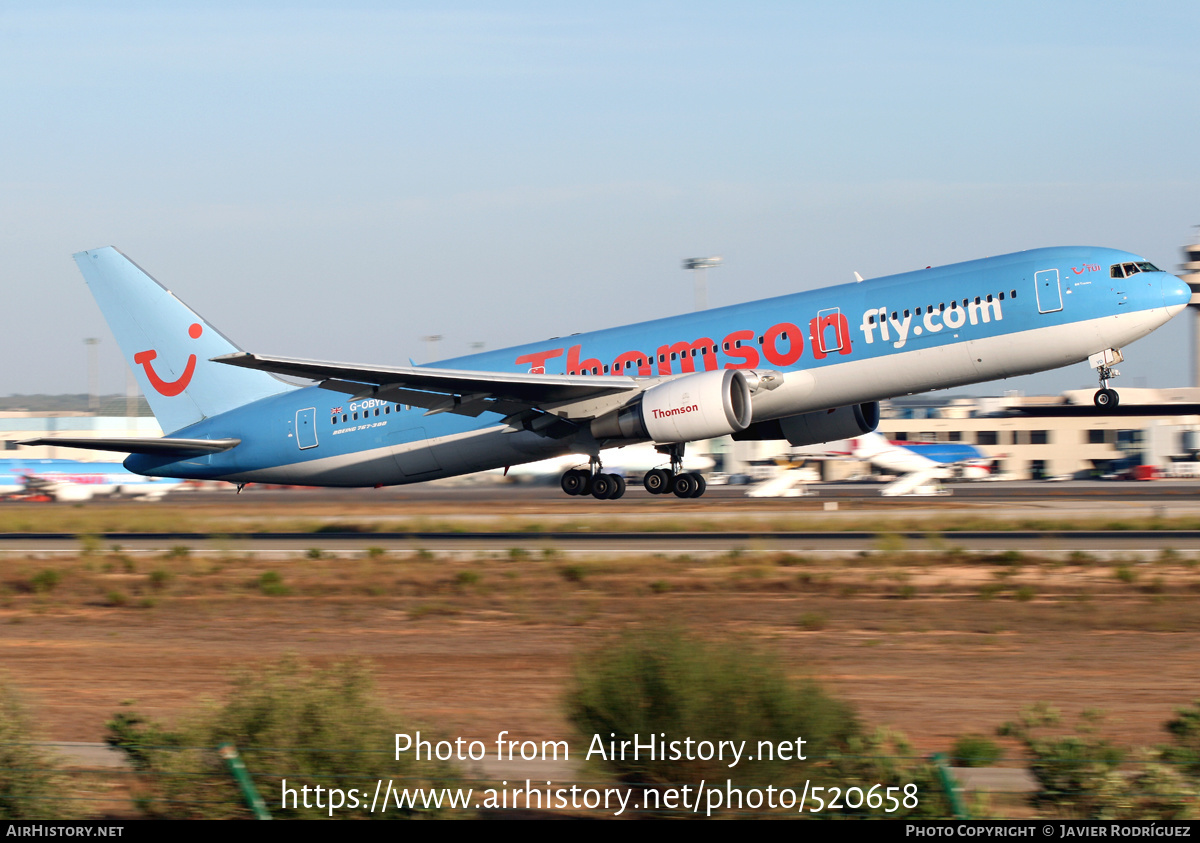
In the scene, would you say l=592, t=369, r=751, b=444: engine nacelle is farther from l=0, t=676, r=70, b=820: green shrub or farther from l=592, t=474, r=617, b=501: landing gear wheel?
l=0, t=676, r=70, b=820: green shrub

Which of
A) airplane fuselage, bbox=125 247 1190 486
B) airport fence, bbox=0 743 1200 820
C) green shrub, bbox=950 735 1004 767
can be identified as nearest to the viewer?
airport fence, bbox=0 743 1200 820

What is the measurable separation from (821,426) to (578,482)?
→ 687cm

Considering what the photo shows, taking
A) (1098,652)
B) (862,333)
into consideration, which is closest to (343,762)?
(1098,652)

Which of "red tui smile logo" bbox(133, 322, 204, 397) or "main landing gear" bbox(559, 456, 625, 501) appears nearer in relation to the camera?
"main landing gear" bbox(559, 456, 625, 501)

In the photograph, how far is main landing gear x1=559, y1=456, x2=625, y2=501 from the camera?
32.1 meters

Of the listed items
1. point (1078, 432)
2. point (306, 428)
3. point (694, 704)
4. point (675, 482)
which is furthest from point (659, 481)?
point (1078, 432)

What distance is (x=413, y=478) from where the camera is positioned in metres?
33.0

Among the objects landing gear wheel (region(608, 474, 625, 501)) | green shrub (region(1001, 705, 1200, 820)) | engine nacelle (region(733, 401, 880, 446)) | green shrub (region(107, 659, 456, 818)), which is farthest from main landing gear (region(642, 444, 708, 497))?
green shrub (region(1001, 705, 1200, 820))

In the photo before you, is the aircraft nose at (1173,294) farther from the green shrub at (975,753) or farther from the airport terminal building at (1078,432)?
the airport terminal building at (1078,432)

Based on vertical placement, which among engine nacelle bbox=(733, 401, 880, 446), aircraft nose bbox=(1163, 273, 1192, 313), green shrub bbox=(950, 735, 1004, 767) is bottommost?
green shrub bbox=(950, 735, 1004, 767)

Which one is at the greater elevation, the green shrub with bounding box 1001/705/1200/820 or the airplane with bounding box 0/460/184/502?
the airplane with bounding box 0/460/184/502

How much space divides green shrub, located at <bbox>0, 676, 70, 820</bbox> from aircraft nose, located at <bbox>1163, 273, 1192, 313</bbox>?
24.6 m

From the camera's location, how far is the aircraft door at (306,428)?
3366 centimetres
